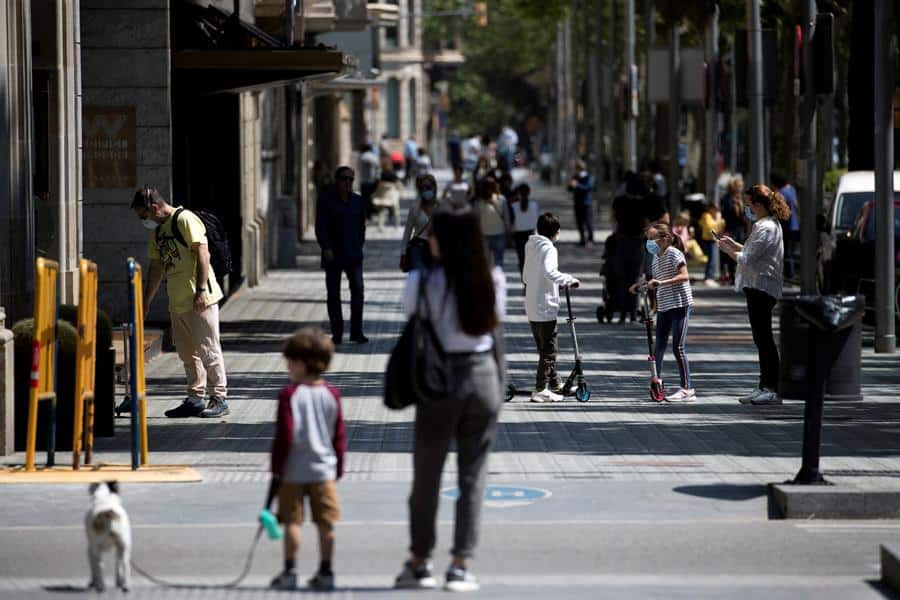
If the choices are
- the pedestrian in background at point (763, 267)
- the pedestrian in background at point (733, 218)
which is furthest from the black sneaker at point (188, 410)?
the pedestrian in background at point (733, 218)

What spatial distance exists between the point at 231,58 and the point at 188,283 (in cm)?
654

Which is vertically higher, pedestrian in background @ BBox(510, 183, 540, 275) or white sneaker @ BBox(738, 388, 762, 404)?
pedestrian in background @ BBox(510, 183, 540, 275)

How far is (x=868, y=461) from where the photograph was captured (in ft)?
42.8

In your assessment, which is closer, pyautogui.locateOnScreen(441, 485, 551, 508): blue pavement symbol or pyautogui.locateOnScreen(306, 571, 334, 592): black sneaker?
pyautogui.locateOnScreen(306, 571, 334, 592): black sneaker

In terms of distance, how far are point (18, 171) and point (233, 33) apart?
7.86m

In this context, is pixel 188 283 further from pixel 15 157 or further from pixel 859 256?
pixel 859 256

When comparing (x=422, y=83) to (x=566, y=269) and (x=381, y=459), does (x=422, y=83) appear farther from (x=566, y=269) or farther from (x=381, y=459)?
(x=381, y=459)

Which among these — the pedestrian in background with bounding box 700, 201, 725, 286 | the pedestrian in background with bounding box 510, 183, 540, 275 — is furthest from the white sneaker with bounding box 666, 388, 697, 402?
the pedestrian in background with bounding box 700, 201, 725, 286

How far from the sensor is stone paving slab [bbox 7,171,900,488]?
12906mm

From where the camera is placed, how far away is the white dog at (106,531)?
8.77m

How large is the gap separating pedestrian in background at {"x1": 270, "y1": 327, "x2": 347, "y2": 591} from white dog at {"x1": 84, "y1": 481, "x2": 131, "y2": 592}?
67 cm

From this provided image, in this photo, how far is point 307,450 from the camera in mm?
8750

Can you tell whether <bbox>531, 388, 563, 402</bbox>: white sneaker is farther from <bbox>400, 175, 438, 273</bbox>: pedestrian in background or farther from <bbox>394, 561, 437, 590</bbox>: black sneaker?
<bbox>394, 561, 437, 590</bbox>: black sneaker

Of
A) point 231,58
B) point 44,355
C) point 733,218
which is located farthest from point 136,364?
point 733,218
